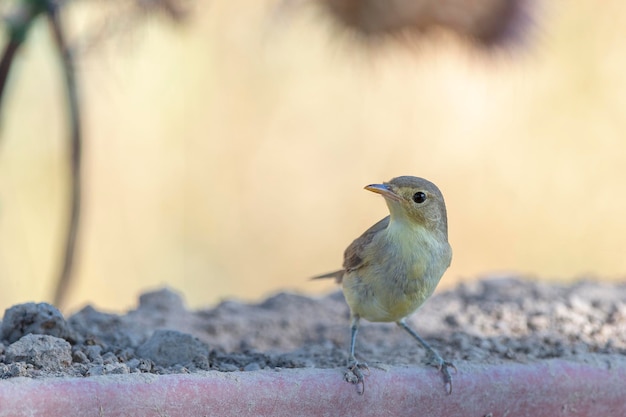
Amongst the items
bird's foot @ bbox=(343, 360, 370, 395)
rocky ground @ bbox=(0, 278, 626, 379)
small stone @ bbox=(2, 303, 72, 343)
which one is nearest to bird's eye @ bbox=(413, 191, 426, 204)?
rocky ground @ bbox=(0, 278, 626, 379)

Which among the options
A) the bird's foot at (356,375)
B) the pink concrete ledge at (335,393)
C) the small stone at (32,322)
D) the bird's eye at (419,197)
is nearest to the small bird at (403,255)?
the bird's eye at (419,197)

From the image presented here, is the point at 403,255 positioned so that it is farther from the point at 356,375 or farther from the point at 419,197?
the point at 356,375

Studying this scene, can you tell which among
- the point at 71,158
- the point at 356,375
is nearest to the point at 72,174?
the point at 71,158

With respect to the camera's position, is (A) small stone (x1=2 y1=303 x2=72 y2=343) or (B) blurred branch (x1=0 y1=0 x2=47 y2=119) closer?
(A) small stone (x1=2 y1=303 x2=72 y2=343)

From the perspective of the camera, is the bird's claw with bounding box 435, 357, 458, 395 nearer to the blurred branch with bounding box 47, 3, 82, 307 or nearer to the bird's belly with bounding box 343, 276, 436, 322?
the bird's belly with bounding box 343, 276, 436, 322

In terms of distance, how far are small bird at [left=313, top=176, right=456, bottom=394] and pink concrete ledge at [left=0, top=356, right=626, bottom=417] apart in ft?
1.20

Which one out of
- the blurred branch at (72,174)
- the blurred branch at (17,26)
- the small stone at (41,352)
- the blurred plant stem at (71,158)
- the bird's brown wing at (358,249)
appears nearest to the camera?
the small stone at (41,352)

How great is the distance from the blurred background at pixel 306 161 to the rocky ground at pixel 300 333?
306cm

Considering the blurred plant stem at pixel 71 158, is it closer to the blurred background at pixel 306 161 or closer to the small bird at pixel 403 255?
the small bird at pixel 403 255

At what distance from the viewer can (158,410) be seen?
251cm

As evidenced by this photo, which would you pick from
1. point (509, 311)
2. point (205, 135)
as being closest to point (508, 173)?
point (205, 135)

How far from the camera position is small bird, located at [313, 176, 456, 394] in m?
3.46

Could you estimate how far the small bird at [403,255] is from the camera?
346 cm

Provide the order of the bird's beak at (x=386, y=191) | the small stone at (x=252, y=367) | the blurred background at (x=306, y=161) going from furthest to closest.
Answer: the blurred background at (x=306, y=161)
the bird's beak at (x=386, y=191)
the small stone at (x=252, y=367)
